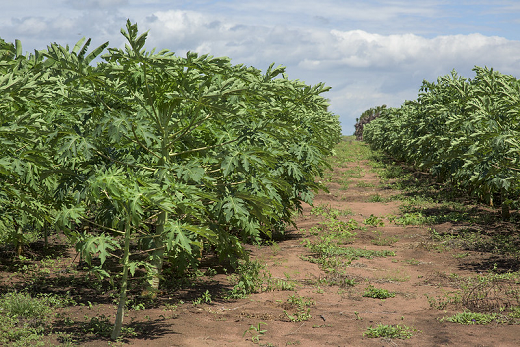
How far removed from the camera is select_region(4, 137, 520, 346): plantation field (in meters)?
6.04

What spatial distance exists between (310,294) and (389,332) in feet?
6.90

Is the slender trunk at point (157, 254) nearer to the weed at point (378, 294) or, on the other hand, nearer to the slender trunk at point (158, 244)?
the slender trunk at point (158, 244)

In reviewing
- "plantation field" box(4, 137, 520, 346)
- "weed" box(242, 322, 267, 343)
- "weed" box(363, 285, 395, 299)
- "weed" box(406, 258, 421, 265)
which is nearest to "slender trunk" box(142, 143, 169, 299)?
Result: "plantation field" box(4, 137, 520, 346)

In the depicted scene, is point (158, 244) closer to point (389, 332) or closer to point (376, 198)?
point (389, 332)

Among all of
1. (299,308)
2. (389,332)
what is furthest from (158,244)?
(389,332)

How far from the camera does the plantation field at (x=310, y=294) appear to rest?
19.8ft

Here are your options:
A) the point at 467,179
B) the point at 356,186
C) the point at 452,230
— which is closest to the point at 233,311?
the point at 452,230

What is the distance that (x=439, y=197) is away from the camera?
18.4 m

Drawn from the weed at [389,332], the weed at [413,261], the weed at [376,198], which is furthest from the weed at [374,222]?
the weed at [389,332]

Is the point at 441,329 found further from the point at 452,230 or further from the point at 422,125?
the point at 422,125

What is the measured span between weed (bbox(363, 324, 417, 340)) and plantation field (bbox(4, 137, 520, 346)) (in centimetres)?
2

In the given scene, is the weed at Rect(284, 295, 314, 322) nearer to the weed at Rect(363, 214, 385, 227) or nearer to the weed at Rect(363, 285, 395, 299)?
the weed at Rect(363, 285, 395, 299)

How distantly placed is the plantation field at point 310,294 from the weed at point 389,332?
0.06 feet

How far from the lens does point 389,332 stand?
6.15m
